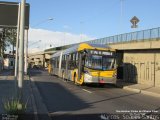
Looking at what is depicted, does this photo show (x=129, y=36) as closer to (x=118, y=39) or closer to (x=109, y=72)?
(x=118, y=39)

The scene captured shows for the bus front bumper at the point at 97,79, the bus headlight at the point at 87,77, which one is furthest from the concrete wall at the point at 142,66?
the bus headlight at the point at 87,77

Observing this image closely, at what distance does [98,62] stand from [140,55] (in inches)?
351

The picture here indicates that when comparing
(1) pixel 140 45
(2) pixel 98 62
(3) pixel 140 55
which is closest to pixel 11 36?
(3) pixel 140 55

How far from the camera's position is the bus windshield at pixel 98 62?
101 ft

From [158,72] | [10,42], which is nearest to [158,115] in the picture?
[158,72]

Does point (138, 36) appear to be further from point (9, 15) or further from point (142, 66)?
point (9, 15)

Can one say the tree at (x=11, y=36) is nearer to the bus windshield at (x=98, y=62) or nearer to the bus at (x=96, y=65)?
the bus at (x=96, y=65)

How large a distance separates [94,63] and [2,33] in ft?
120

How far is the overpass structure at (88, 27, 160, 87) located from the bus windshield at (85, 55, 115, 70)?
4945 mm

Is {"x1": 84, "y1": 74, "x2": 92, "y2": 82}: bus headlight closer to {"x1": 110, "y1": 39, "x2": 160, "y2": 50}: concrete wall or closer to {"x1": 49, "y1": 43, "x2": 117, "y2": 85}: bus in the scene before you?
{"x1": 49, "y1": 43, "x2": 117, "y2": 85}: bus

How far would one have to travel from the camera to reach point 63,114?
1484 cm

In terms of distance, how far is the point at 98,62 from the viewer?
3111 cm

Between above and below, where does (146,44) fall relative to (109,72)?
above

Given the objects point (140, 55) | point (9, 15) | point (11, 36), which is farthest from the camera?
point (11, 36)
